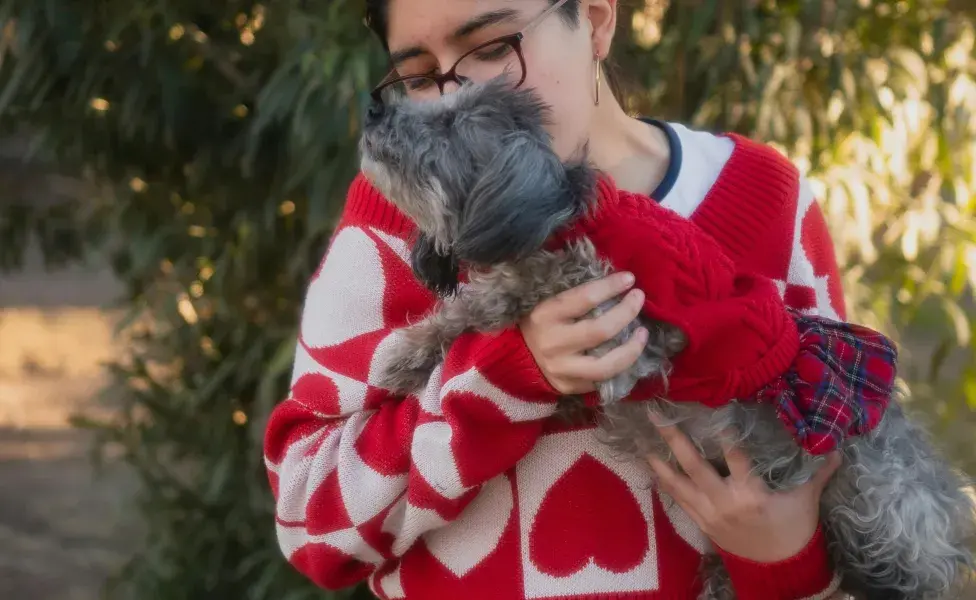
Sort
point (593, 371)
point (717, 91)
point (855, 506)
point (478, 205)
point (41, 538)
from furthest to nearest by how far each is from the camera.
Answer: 1. point (41, 538)
2. point (717, 91)
3. point (855, 506)
4. point (593, 371)
5. point (478, 205)

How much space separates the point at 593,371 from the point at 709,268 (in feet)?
0.67

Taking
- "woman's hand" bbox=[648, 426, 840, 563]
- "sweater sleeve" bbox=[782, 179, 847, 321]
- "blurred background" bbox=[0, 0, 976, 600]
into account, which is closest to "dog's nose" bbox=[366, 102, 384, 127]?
"woman's hand" bbox=[648, 426, 840, 563]

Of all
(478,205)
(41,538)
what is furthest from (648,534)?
(41,538)

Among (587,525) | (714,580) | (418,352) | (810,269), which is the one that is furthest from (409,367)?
(810,269)

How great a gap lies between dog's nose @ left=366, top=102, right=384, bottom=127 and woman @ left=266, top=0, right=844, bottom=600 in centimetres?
22

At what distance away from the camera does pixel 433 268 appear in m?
1.36

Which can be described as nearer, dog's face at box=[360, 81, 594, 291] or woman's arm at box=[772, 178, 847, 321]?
dog's face at box=[360, 81, 594, 291]

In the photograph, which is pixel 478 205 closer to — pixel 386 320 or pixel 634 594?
pixel 386 320

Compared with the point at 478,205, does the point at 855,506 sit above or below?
below

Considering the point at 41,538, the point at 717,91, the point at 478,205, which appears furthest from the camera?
the point at 41,538

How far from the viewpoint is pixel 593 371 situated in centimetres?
126

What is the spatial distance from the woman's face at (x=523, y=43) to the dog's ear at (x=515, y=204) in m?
0.17

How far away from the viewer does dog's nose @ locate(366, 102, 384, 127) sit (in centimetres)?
121

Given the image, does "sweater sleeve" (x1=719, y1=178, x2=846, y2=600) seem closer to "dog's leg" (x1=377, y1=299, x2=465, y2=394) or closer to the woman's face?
the woman's face
